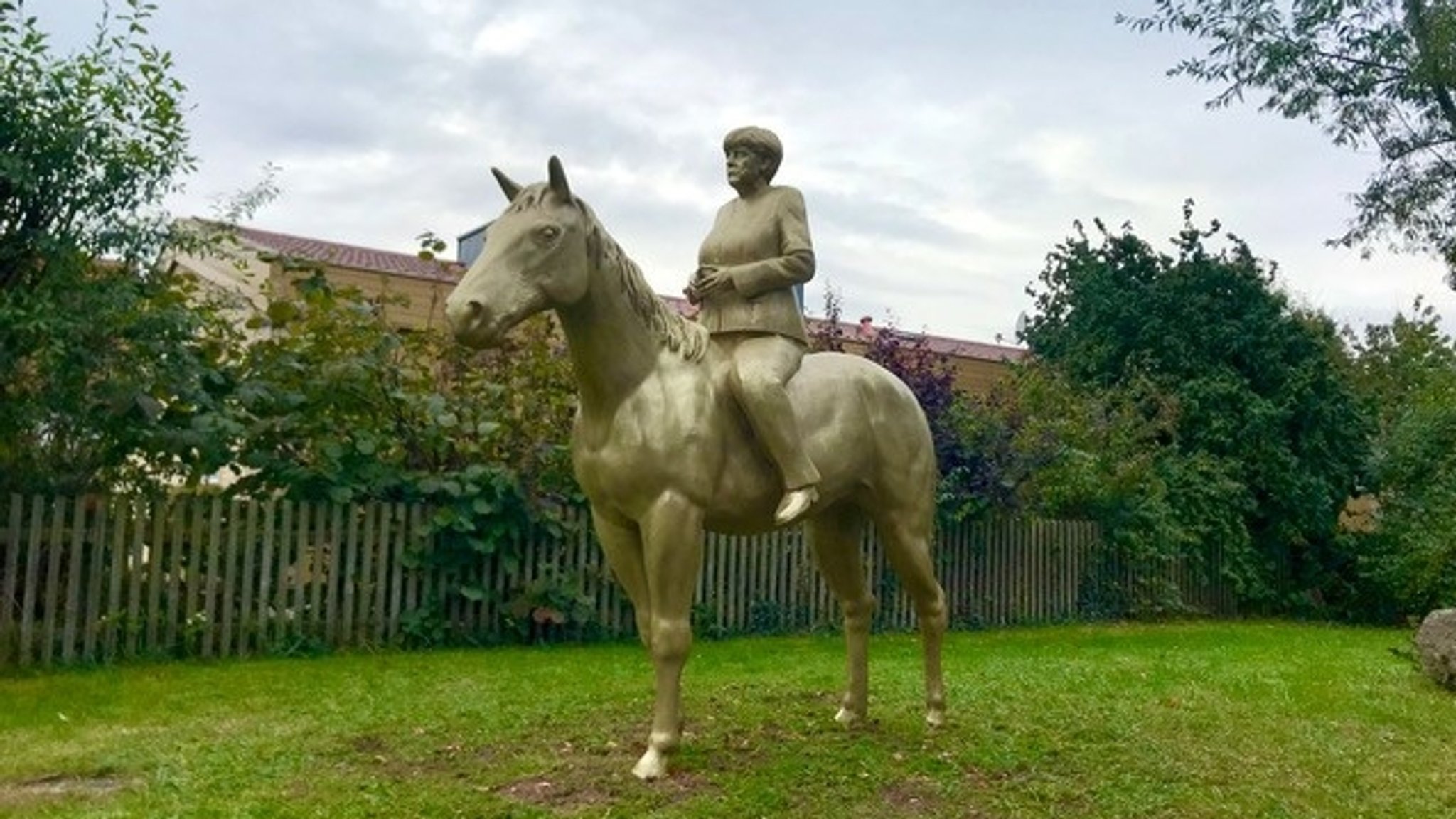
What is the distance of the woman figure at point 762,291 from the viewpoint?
5.14 m

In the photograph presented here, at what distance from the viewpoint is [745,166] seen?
5.60 metres

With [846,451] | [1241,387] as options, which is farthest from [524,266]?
[1241,387]

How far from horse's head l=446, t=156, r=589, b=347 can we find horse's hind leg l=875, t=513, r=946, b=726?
76.2 inches

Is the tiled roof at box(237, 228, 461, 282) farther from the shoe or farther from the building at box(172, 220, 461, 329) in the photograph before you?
the shoe

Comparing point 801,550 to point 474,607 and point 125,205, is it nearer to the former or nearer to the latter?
point 474,607

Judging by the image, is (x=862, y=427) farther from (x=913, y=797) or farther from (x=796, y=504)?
(x=913, y=797)

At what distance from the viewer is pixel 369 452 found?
34.0 ft

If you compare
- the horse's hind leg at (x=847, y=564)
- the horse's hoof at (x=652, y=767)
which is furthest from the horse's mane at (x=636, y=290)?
the horse's hoof at (x=652, y=767)

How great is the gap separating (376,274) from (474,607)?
5730 millimetres

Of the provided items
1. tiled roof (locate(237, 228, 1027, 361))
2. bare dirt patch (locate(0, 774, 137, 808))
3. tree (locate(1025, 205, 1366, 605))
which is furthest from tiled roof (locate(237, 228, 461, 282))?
bare dirt patch (locate(0, 774, 137, 808))

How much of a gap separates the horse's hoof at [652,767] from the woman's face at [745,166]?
250cm

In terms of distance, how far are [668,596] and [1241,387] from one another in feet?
51.3

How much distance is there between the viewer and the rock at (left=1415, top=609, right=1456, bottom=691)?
856cm

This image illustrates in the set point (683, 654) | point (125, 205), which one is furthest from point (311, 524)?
point (683, 654)
